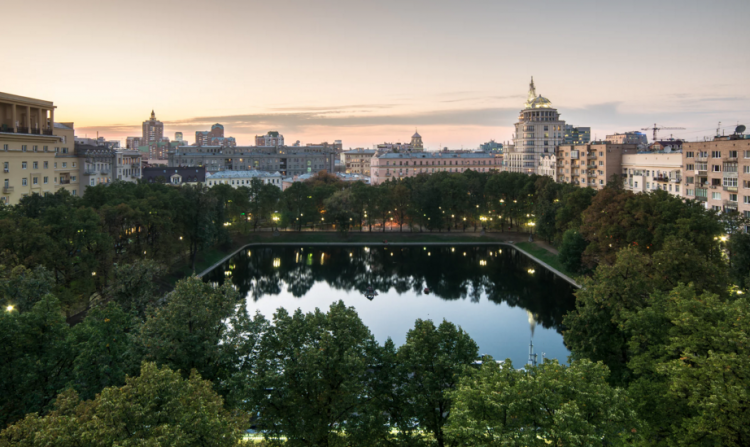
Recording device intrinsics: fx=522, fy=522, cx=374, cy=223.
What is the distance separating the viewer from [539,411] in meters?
16.3

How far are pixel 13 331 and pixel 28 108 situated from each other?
4816 cm

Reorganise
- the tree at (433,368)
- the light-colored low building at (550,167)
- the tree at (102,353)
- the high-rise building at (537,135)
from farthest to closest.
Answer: the high-rise building at (537,135) → the light-colored low building at (550,167) → the tree at (102,353) → the tree at (433,368)

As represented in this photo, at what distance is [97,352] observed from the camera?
21859mm

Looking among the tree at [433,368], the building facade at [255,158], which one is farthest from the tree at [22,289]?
the building facade at [255,158]

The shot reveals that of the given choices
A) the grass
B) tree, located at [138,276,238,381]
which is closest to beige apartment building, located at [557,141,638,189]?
the grass

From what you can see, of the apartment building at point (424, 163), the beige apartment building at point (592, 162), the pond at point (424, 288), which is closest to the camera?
the pond at point (424, 288)

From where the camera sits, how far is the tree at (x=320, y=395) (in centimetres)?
1884

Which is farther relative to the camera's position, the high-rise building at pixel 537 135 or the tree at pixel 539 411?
the high-rise building at pixel 537 135

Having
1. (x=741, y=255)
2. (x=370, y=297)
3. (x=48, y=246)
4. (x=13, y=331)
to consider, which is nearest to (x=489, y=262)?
(x=370, y=297)

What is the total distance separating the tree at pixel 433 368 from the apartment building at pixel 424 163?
4990 inches

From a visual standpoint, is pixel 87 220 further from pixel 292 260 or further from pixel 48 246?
pixel 292 260

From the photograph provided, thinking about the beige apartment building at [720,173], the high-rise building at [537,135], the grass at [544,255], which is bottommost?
the grass at [544,255]

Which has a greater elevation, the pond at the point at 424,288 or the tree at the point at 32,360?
the tree at the point at 32,360

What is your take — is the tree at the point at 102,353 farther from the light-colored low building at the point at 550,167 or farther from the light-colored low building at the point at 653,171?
the light-colored low building at the point at 550,167
